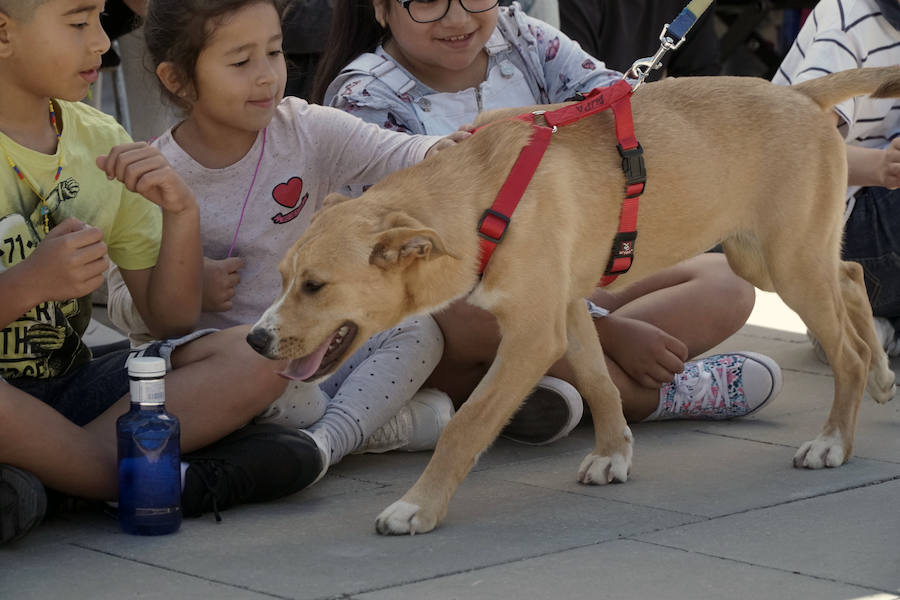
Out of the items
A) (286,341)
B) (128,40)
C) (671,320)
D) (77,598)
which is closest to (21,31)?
(286,341)

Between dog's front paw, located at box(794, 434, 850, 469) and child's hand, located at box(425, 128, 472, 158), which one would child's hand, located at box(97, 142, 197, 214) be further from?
dog's front paw, located at box(794, 434, 850, 469)

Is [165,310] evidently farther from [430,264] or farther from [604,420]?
[604,420]

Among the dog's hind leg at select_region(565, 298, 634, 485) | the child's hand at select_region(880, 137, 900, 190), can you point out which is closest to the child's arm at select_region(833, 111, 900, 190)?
the child's hand at select_region(880, 137, 900, 190)

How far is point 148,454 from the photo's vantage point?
116 inches

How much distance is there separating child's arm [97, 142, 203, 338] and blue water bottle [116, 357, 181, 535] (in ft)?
1.67

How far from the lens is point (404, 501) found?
3.02 m

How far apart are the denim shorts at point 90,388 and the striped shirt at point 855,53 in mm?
2770

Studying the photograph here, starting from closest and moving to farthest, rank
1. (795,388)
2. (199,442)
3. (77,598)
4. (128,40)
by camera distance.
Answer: (77,598) < (199,442) < (795,388) < (128,40)

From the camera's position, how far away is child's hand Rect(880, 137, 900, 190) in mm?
4406

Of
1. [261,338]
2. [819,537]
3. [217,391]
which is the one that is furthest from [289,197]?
[819,537]

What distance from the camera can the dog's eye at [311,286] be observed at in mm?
2982

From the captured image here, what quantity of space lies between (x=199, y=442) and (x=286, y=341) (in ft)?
1.68

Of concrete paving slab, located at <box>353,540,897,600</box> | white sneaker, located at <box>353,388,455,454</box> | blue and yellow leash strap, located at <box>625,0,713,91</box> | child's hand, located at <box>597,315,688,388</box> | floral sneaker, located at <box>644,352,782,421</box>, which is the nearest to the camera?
concrete paving slab, located at <box>353,540,897,600</box>

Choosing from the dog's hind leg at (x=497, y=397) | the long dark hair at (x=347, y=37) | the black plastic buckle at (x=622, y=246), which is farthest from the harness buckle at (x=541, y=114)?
the long dark hair at (x=347, y=37)
